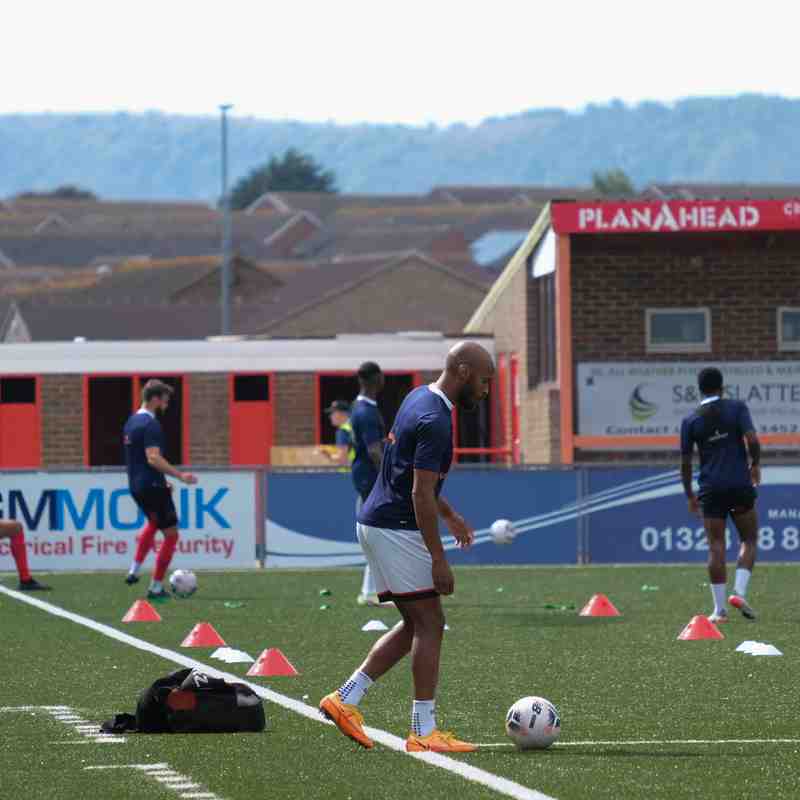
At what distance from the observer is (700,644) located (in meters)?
16.0

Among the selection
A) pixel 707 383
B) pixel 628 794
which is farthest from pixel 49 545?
pixel 628 794

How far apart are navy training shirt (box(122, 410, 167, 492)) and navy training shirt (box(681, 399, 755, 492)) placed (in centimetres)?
561

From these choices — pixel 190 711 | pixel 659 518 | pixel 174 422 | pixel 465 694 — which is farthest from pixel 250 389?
pixel 190 711

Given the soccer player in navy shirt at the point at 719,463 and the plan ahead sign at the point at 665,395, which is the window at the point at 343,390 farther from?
the soccer player in navy shirt at the point at 719,463

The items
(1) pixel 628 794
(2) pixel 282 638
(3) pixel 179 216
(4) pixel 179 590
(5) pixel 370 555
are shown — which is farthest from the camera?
(3) pixel 179 216

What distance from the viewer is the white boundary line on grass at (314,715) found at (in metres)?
8.99

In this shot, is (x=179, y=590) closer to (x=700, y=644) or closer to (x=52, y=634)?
(x=52, y=634)

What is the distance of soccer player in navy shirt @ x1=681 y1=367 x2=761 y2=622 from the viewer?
1795 centimetres

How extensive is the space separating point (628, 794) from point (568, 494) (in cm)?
1878

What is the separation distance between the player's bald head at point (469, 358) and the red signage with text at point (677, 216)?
826 inches

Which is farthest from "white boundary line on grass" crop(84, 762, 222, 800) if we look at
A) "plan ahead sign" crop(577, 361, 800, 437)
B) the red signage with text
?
"plan ahead sign" crop(577, 361, 800, 437)

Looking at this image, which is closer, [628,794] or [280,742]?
[628,794]

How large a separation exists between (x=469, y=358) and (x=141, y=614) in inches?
359

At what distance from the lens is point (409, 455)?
1038cm
